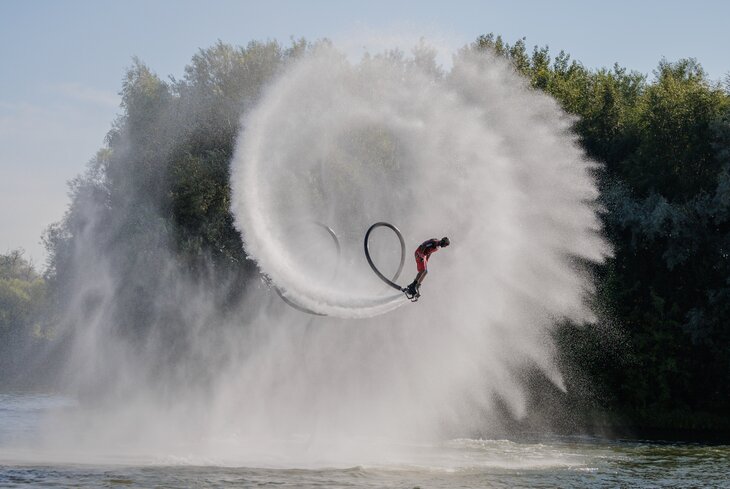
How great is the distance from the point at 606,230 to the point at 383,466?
29934mm

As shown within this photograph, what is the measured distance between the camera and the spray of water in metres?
43.1

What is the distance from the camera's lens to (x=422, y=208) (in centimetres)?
4866

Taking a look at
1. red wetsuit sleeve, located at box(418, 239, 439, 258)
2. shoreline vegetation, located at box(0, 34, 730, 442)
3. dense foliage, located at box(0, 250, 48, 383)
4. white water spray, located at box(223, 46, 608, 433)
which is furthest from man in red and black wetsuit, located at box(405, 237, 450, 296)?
dense foliage, located at box(0, 250, 48, 383)

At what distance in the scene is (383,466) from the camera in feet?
99.9

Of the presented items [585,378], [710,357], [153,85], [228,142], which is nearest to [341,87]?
[228,142]

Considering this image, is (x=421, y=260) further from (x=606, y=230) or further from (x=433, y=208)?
(x=606, y=230)

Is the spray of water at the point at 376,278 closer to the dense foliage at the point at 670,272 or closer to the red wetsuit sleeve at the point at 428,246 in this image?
the dense foliage at the point at 670,272

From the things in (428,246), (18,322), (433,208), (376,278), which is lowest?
(428,246)

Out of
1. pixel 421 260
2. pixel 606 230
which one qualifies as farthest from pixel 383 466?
pixel 606 230

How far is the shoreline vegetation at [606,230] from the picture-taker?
52312 millimetres

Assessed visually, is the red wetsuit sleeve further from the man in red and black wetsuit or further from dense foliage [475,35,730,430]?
dense foliage [475,35,730,430]

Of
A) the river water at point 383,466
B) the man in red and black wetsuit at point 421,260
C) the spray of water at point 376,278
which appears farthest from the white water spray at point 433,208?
the man in red and black wetsuit at point 421,260

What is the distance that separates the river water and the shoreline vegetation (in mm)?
12541

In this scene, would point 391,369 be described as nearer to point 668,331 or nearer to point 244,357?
point 244,357
